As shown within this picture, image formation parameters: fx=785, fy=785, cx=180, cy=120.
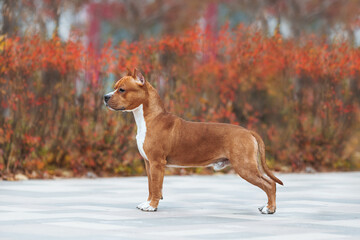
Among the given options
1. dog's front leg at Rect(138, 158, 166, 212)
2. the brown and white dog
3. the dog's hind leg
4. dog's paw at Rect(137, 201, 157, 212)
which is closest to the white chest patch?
the brown and white dog

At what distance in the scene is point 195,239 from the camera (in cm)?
725

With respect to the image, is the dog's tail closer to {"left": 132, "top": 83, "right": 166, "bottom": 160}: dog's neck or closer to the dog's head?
{"left": 132, "top": 83, "right": 166, "bottom": 160}: dog's neck

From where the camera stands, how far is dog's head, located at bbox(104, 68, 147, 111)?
9492 mm

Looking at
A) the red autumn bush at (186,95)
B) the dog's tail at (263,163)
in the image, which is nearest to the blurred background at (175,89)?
the red autumn bush at (186,95)

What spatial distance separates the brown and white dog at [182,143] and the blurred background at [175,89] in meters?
4.77

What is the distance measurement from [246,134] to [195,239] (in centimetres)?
245

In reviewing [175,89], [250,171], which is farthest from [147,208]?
[175,89]

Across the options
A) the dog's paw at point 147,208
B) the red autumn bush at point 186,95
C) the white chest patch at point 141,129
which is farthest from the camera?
the red autumn bush at point 186,95

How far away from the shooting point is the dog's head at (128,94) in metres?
9.49

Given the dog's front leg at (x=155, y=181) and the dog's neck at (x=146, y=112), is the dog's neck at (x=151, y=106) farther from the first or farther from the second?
the dog's front leg at (x=155, y=181)

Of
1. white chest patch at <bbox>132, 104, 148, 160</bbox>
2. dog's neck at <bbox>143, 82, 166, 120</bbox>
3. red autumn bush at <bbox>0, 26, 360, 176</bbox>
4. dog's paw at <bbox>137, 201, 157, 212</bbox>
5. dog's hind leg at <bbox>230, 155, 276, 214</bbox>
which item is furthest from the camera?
red autumn bush at <bbox>0, 26, 360, 176</bbox>

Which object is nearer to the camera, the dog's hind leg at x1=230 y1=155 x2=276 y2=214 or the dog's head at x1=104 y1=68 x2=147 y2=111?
the dog's hind leg at x1=230 y1=155 x2=276 y2=214

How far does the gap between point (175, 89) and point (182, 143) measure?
603 cm

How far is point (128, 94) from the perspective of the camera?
9547mm
